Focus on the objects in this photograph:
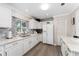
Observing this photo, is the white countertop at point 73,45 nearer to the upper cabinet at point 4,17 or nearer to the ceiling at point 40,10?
the ceiling at point 40,10

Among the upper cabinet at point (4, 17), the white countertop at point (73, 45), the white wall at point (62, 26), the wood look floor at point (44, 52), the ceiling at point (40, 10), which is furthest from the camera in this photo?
the white wall at point (62, 26)

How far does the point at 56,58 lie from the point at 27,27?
4020 millimetres

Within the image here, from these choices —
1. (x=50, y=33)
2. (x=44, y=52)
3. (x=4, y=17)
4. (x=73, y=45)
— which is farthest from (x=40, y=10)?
(x=73, y=45)

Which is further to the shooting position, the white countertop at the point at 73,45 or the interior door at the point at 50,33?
the interior door at the point at 50,33

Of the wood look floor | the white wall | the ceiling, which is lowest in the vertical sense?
the wood look floor

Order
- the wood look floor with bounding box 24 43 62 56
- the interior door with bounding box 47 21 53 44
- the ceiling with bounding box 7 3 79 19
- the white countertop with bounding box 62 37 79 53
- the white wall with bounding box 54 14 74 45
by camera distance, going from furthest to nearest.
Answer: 1. the interior door with bounding box 47 21 53 44
2. the white wall with bounding box 54 14 74 45
3. the wood look floor with bounding box 24 43 62 56
4. the ceiling with bounding box 7 3 79 19
5. the white countertop with bounding box 62 37 79 53

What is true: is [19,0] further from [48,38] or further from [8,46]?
[48,38]

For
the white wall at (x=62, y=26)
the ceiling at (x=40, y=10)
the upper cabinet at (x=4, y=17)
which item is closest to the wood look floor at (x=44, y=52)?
the white wall at (x=62, y=26)

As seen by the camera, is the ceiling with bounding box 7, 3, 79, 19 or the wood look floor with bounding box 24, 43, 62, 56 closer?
the ceiling with bounding box 7, 3, 79, 19

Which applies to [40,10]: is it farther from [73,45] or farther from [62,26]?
[73,45]

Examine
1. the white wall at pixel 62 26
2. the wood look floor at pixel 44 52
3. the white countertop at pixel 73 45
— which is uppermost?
the white wall at pixel 62 26

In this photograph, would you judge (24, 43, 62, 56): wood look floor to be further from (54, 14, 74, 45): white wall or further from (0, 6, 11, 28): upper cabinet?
(0, 6, 11, 28): upper cabinet

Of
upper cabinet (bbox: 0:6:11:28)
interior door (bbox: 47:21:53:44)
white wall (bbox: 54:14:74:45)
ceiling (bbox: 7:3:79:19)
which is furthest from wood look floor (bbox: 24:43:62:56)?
ceiling (bbox: 7:3:79:19)

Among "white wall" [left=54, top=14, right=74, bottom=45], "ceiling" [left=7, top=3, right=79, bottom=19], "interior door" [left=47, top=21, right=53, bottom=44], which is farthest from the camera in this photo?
"interior door" [left=47, top=21, right=53, bottom=44]
